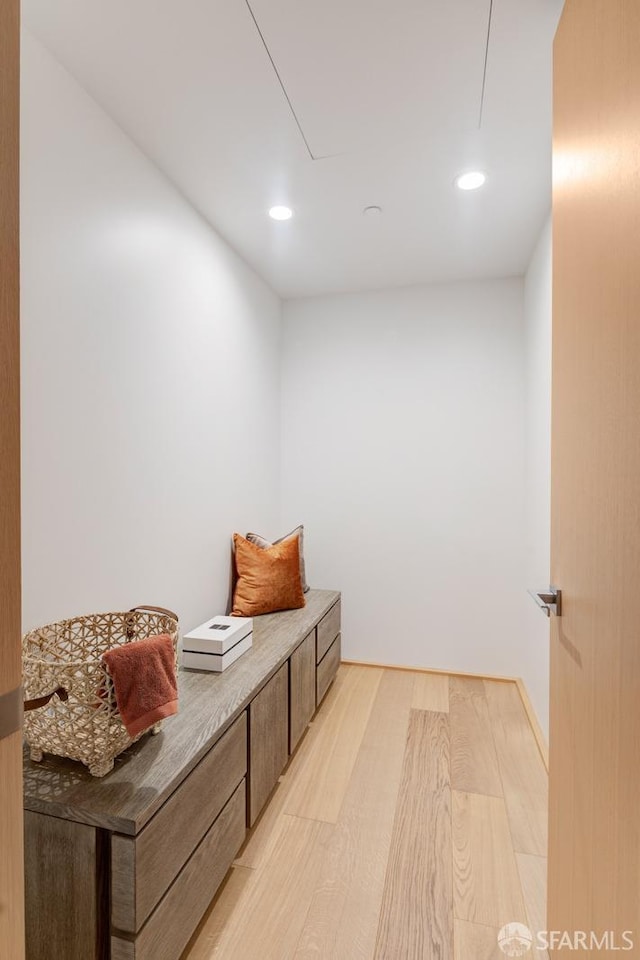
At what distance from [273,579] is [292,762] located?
87cm

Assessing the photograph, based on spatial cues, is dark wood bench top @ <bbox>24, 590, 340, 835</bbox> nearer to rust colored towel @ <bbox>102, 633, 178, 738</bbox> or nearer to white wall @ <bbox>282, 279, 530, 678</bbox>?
rust colored towel @ <bbox>102, 633, 178, 738</bbox>

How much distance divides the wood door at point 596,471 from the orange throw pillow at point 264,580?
1.67 m

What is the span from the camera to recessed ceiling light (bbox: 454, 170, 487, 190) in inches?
82.0

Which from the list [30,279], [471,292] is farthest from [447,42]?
[471,292]

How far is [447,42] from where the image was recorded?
1.43m

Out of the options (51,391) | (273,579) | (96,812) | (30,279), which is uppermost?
(30,279)

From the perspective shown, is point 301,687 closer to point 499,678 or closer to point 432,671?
point 432,671

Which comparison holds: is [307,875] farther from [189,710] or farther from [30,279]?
[30,279]

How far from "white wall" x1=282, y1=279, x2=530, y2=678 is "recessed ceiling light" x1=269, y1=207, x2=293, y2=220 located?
1079 mm

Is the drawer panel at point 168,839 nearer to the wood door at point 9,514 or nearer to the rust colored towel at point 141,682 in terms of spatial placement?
the rust colored towel at point 141,682

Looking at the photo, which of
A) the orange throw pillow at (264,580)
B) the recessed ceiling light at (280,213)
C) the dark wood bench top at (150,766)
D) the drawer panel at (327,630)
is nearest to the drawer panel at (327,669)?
the drawer panel at (327,630)

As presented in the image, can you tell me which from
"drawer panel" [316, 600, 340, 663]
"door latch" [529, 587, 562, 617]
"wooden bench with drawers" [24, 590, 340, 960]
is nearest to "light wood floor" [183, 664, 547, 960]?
"wooden bench with drawers" [24, 590, 340, 960]

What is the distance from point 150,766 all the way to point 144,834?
0.58 feet

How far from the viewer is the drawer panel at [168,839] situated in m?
1.12
